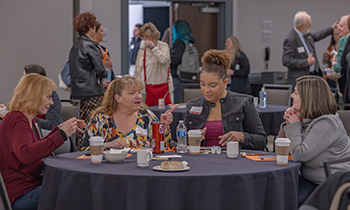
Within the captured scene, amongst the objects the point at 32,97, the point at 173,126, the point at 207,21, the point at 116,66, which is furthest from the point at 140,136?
the point at 207,21

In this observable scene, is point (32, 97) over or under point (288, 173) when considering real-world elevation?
over

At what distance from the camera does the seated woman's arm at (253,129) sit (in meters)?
3.25

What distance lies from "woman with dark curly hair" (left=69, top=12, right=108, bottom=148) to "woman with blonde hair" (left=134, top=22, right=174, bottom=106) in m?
1.18

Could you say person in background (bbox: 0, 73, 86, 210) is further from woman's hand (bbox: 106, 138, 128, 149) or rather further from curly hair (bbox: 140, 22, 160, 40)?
curly hair (bbox: 140, 22, 160, 40)

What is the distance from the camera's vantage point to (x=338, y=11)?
397 inches

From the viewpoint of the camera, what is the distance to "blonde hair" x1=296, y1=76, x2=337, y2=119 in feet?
8.82

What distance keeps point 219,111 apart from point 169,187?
1460 mm

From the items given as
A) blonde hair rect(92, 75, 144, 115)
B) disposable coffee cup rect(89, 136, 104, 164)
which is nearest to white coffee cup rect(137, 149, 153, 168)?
disposable coffee cup rect(89, 136, 104, 164)

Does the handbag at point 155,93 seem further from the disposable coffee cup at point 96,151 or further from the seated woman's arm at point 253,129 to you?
the disposable coffee cup at point 96,151

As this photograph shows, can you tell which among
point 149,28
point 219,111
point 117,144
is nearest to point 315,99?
point 219,111

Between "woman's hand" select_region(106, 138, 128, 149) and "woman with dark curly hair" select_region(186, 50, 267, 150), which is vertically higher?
"woman with dark curly hair" select_region(186, 50, 267, 150)

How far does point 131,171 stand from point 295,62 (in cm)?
529

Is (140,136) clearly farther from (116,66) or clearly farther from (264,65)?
(264,65)

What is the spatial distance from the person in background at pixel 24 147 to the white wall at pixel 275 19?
742 centimetres
